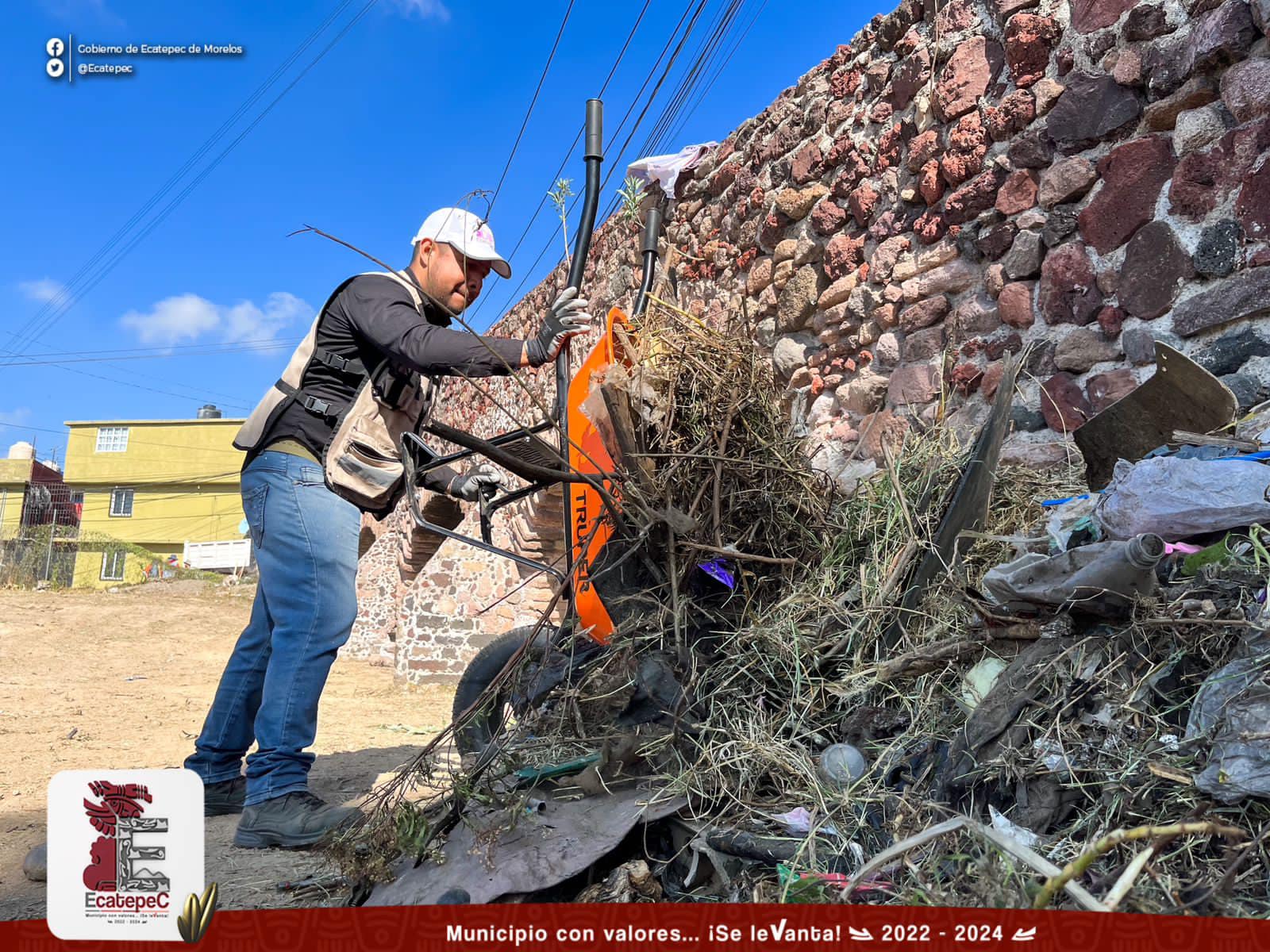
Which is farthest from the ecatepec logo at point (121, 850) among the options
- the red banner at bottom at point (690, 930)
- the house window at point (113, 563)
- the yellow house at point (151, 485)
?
the yellow house at point (151, 485)

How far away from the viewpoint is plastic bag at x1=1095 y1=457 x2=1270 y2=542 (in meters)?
1.64

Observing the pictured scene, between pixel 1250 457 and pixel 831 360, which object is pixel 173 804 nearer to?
pixel 1250 457

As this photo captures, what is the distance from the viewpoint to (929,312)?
10.3 ft

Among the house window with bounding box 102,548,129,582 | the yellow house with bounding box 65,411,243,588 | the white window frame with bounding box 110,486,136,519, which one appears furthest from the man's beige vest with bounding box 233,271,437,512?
the white window frame with bounding box 110,486,136,519

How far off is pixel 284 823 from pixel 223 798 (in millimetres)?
550

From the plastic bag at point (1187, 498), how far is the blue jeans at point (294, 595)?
6.60 feet

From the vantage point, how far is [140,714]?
5.16 metres

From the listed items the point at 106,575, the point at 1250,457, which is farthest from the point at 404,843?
the point at 106,575

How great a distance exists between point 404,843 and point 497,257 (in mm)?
1768

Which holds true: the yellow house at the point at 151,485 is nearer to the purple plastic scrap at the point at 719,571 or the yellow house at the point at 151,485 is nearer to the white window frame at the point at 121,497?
the white window frame at the point at 121,497

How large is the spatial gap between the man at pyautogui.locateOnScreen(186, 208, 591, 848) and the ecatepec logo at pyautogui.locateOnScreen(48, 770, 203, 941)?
21.5 inches

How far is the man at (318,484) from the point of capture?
2.34 m

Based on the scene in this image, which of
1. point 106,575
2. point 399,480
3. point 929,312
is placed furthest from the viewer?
point 106,575

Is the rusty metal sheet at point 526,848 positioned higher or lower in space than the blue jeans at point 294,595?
lower
